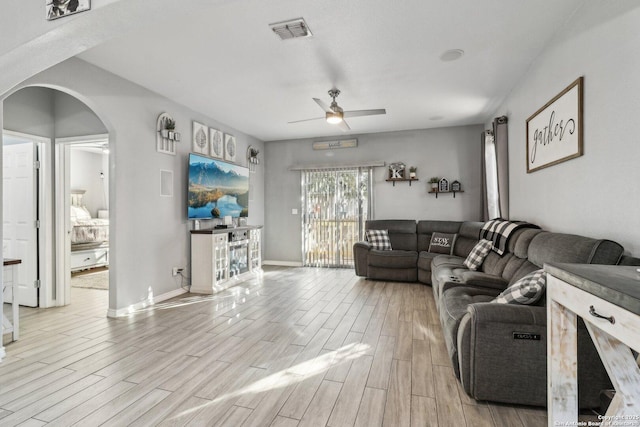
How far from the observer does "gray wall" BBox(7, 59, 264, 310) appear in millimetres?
3295

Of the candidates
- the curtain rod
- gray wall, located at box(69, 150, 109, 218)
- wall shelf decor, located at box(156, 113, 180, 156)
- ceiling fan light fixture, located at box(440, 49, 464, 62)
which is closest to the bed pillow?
the curtain rod

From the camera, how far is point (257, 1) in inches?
89.8

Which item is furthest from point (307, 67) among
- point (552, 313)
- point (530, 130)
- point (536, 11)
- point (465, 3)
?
point (552, 313)

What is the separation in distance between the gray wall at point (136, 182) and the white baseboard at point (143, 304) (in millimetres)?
48

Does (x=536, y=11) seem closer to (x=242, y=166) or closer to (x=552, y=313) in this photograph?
(x=552, y=313)

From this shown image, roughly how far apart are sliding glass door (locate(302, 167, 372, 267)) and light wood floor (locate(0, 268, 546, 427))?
8.37ft

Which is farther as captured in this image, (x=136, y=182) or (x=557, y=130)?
(x=136, y=182)

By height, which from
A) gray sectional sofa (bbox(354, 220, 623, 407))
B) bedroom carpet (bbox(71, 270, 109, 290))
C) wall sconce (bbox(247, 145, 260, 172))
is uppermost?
wall sconce (bbox(247, 145, 260, 172))

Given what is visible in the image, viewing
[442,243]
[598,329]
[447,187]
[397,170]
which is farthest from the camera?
[397,170]

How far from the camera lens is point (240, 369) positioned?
2.35 meters

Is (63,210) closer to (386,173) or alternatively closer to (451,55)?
(451,55)

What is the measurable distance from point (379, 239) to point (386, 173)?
144cm

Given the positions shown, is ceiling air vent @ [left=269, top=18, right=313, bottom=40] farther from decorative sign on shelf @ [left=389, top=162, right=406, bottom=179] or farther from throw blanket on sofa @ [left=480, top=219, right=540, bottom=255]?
decorative sign on shelf @ [left=389, top=162, right=406, bottom=179]

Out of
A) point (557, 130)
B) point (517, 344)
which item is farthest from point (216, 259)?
point (557, 130)
